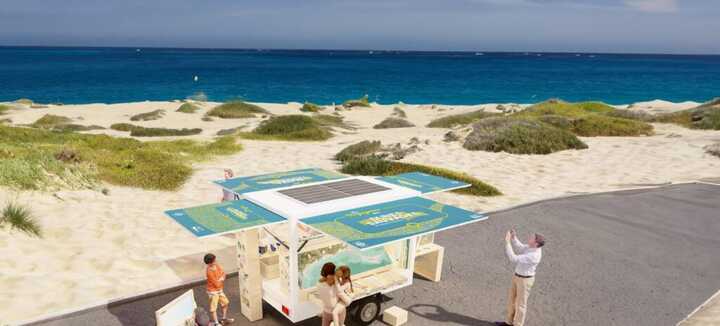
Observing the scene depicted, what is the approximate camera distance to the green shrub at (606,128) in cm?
2714

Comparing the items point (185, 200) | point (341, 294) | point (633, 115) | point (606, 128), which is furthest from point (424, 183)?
point (633, 115)

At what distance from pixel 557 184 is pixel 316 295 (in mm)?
12551

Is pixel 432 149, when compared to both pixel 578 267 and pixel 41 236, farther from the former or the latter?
pixel 41 236

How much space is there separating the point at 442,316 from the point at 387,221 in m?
2.51

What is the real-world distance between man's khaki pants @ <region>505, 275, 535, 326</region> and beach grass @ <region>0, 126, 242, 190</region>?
37.6ft

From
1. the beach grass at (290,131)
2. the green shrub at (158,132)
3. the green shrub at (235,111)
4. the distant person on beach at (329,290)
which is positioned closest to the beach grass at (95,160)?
the beach grass at (290,131)

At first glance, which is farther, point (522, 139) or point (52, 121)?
point (52, 121)

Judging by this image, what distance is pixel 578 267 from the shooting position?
10461 mm

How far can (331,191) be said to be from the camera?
841cm

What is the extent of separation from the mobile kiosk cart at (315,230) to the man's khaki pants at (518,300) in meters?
1.25

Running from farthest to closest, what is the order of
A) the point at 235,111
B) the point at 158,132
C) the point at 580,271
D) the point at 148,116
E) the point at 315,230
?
the point at 235,111 → the point at 148,116 → the point at 158,132 → the point at 580,271 → the point at 315,230

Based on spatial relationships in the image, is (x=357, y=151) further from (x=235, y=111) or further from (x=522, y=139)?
(x=235, y=111)

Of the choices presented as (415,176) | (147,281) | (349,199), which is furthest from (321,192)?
(147,281)

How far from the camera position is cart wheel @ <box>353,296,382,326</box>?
7738 millimetres
